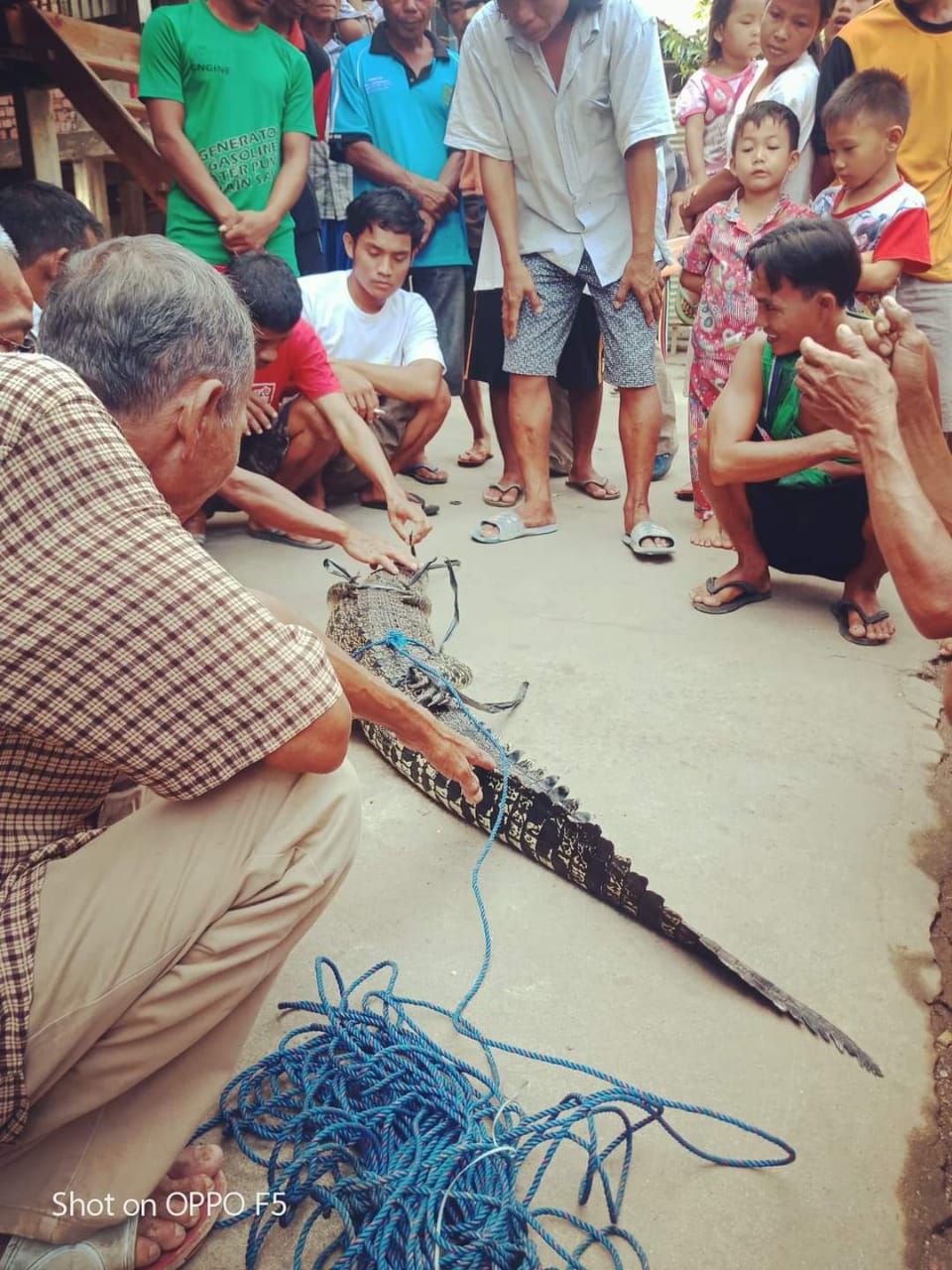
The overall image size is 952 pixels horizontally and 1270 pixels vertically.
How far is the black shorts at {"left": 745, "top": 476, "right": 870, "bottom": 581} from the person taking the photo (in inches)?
128

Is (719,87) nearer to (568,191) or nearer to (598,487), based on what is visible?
(568,191)

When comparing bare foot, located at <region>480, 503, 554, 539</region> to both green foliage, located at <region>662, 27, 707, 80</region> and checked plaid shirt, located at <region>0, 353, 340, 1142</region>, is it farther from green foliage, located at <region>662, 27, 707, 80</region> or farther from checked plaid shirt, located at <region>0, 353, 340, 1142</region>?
green foliage, located at <region>662, 27, 707, 80</region>

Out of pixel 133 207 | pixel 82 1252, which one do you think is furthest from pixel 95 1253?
pixel 133 207

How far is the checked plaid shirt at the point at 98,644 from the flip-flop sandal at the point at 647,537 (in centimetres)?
287

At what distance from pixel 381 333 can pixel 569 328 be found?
2.81 ft

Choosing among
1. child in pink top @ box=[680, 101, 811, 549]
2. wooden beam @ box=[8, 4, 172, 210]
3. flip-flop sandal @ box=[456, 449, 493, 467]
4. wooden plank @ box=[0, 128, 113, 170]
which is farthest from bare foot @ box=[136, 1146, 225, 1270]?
wooden plank @ box=[0, 128, 113, 170]

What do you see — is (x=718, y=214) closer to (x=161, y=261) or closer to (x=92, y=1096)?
(x=161, y=261)

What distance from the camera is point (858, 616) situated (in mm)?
3270

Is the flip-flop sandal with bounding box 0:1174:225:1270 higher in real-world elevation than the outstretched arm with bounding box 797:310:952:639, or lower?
lower

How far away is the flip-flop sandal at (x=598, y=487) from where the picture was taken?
4742 mm

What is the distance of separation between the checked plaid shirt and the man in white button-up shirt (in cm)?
292

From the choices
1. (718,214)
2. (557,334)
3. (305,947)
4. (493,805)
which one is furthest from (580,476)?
(305,947)

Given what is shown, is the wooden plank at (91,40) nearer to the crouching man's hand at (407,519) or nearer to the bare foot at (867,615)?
the crouching man's hand at (407,519)

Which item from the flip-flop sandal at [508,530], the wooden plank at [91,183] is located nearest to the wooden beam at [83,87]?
the flip-flop sandal at [508,530]
